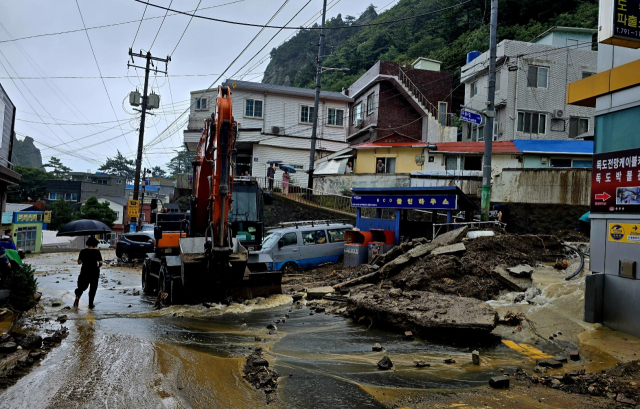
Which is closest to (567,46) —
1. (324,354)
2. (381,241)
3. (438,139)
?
(438,139)

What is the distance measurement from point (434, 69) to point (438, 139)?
8.29m

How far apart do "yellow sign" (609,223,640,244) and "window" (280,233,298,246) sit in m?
11.1

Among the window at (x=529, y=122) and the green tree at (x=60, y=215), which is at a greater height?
the window at (x=529, y=122)

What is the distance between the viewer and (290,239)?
17.1m

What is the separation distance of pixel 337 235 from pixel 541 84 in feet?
77.1

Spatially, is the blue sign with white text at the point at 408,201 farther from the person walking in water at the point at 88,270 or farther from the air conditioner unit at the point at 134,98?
the air conditioner unit at the point at 134,98

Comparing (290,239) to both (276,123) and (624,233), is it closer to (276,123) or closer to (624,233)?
(624,233)

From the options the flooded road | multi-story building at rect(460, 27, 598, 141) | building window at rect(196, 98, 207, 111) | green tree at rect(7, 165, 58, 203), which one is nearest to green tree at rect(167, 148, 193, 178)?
green tree at rect(7, 165, 58, 203)

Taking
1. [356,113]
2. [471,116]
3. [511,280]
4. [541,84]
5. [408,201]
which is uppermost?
[541,84]

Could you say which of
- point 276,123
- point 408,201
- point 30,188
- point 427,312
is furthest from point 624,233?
point 30,188

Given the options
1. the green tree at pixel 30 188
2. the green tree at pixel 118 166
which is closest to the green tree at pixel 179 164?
the green tree at pixel 118 166

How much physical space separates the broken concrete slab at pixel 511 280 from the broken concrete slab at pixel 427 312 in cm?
206

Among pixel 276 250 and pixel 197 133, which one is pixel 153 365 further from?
pixel 197 133

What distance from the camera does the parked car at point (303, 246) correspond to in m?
16.8
